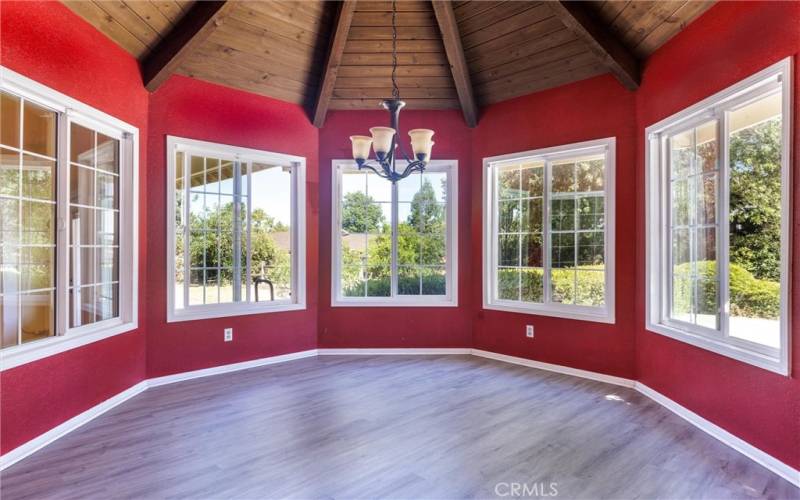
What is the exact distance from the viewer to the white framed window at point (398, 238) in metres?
4.76

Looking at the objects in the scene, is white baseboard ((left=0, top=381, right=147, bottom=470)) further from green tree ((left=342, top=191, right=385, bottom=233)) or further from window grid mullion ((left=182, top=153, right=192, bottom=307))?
green tree ((left=342, top=191, right=385, bottom=233))

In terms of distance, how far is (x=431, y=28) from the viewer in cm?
403

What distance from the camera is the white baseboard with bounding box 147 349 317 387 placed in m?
3.69

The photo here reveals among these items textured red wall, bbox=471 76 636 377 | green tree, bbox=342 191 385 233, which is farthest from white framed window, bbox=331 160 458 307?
textured red wall, bbox=471 76 636 377

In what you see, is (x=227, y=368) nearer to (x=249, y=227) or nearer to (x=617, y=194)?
(x=249, y=227)

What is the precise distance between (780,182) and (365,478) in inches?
111

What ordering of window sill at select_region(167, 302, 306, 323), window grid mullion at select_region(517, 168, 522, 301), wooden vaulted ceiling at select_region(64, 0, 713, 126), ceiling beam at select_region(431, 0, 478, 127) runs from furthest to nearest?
window grid mullion at select_region(517, 168, 522, 301)
window sill at select_region(167, 302, 306, 323)
ceiling beam at select_region(431, 0, 478, 127)
wooden vaulted ceiling at select_region(64, 0, 713, 126)

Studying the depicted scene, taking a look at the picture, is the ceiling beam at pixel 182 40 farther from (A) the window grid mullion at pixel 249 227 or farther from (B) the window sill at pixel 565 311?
(B) the window sill at pixel 565 311

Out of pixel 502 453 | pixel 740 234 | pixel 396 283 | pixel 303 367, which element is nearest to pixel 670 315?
pixel 740 234

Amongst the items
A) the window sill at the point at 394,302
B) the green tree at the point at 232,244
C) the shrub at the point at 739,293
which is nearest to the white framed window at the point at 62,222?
the green tree at the point at 232,244

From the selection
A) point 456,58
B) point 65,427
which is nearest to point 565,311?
point 456,58

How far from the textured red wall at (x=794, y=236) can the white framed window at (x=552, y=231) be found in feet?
1.15

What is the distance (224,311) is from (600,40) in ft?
13.2

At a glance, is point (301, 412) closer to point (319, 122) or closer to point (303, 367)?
point (303, 367)
